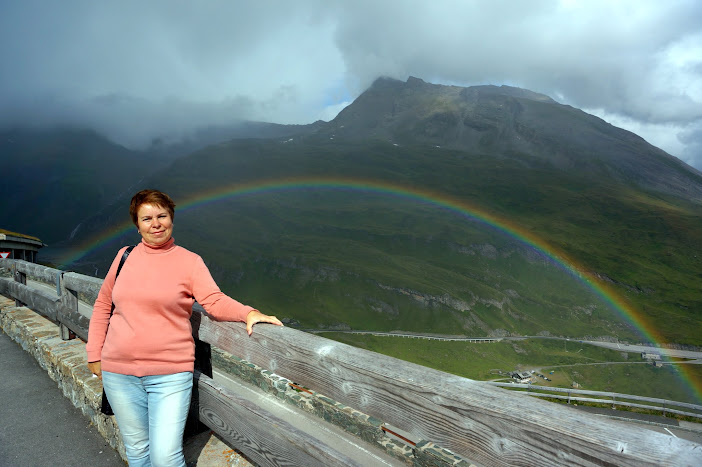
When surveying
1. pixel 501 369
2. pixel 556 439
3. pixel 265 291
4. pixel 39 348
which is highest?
pixel 556 439

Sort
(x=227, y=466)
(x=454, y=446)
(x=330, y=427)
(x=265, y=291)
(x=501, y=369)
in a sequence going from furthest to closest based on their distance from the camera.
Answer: (x=265, y=291) < (x=501, y=369) < (x=330, y=427) < (x=227, y=466) < (x=454, y=446)

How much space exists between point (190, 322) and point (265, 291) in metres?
165

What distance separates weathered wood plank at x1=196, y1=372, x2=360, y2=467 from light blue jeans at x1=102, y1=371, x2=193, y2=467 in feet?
0.91

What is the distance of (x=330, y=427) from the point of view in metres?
4.53

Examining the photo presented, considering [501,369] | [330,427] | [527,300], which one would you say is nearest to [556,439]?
[330,427]

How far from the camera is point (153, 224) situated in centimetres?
381

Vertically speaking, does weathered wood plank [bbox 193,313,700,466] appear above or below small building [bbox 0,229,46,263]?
above

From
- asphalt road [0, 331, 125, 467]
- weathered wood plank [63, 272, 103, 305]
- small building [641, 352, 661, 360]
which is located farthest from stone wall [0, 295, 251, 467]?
small building [641, 352, 661, 360]

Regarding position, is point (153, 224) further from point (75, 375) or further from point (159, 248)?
point (75, 375)

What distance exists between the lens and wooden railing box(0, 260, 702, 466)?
1660 mm

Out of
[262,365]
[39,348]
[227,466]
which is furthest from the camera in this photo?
[39,348]

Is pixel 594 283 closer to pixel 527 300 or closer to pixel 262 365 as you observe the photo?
pixel 527 300

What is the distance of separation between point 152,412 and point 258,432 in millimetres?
1065

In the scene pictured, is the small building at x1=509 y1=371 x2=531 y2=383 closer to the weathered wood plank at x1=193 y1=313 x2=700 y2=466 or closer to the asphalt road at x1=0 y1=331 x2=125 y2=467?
the asphalt road at x1=0 y1=331 x2=125 y2=467
